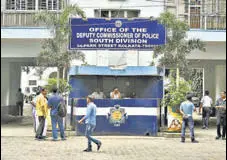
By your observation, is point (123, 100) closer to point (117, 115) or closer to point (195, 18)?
point (117, 115)

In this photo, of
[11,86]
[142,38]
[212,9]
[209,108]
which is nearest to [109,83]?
[142,38]

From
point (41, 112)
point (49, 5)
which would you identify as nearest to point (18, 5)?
point (49, 5)

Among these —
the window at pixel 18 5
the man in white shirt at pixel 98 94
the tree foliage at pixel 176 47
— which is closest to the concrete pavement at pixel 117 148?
the man in white shirt at pixel 98 94

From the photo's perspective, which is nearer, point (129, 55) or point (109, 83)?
point (109, 83)

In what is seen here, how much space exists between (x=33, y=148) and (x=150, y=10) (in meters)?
10.7

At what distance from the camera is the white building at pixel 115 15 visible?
69.1 feet

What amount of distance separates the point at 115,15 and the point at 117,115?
6.71 metres

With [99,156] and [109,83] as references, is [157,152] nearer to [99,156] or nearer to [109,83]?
[99,156]

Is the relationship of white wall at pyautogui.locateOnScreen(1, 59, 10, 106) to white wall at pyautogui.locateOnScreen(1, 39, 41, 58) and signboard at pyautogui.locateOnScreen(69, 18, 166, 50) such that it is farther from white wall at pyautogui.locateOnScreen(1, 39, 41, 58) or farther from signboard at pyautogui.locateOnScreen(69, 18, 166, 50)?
signboard at pyautogui.locateOnScreen(69, 18, 166, 50)

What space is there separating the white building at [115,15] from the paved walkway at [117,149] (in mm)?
4790

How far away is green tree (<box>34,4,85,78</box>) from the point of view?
18172 millimetres

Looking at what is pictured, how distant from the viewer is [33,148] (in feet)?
45.8

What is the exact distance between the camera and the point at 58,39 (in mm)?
18375

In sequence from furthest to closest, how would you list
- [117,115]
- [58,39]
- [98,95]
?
1. [98,95]
2. [58,39]
3. [117,115]
